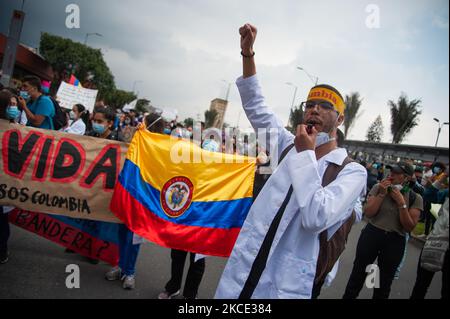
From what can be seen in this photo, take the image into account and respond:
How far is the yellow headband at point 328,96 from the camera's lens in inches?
69.4

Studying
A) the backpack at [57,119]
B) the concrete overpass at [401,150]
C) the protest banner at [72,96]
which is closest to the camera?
the concrete overpass at [401,150]

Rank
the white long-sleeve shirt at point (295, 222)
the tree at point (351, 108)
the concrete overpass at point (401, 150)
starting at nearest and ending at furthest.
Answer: the concrete overpass at point (401, 150)
the white long-sleeve shirt at point (295, 222)
the tree at point (351, 108)

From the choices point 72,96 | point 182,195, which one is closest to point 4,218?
point 182,195

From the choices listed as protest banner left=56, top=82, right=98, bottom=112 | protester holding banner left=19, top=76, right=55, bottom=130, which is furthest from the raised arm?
protest banner left=56, top=82, right=98, bottom=112

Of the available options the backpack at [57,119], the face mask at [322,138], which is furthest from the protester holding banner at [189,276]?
the backpack at [57,119]

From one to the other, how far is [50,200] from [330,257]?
304 centimetres

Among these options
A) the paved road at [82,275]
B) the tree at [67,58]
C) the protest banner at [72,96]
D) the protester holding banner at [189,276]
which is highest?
the tree at [67,58]

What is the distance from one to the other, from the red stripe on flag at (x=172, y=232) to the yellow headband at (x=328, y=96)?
2.04m

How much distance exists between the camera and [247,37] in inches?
66.1

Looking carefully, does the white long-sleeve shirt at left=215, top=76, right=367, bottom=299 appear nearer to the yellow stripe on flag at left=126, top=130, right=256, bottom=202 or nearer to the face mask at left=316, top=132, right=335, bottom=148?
the face mask at left=316, top=132, right=335, bottom=148

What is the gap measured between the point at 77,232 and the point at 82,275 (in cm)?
50

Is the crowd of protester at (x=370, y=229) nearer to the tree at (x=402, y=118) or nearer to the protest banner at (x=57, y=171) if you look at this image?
the protest banner at (x=57, y=171)

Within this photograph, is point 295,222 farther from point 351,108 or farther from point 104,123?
point 104,123

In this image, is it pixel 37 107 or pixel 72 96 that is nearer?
pixel 37 107
